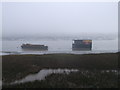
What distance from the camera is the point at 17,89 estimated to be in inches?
366

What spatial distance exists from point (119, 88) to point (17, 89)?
5.70 meters

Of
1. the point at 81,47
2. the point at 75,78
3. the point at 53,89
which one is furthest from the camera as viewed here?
the point at 81,47

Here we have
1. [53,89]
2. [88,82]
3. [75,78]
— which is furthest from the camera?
[75,78]

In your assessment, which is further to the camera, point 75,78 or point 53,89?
point 75,78

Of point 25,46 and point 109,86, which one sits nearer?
point 109,86

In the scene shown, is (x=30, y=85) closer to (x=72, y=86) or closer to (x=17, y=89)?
(x=17, y=89)

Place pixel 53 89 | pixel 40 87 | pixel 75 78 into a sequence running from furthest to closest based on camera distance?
pixel 75 78 → pixel 40 87 → pixel 53 89

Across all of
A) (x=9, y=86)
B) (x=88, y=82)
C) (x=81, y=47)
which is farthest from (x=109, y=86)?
(x=81, y=47)

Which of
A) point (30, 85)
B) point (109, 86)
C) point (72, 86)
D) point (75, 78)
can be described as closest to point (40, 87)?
point (30, 85)

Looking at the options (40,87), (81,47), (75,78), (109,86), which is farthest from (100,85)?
(81,47)

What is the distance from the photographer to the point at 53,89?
922cm

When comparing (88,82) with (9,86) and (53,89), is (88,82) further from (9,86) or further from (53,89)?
(9,86)

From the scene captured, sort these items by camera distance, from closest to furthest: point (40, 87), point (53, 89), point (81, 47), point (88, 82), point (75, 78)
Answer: point (53, 89)
point (40, 87)
point (88, 82)
point (75, 78)
point (81, 47)

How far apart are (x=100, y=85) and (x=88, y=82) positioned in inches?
37.8
